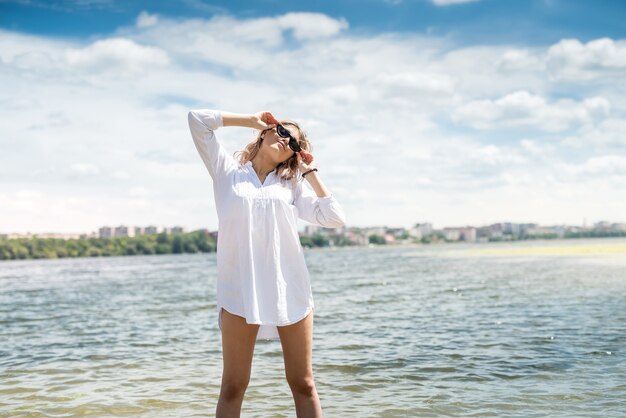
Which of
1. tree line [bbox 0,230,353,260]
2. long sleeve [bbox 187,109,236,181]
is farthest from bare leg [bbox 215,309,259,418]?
tree line [bbox 0,230,353,260]

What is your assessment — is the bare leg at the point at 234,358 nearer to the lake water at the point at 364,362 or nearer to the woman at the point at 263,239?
the woman at the point at 263,239

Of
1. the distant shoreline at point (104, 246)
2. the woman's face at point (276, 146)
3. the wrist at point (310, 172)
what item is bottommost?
the distant shoreline at point (104, 246)

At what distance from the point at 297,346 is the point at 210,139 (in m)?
1.62

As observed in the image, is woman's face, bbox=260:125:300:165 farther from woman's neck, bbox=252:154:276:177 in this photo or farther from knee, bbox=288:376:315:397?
knee, bbox=288:376:315:397

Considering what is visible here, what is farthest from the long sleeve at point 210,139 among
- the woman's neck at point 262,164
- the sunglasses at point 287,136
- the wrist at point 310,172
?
the wrist at point 310,172

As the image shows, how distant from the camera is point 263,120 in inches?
198

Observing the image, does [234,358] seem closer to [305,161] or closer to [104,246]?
[305,161]

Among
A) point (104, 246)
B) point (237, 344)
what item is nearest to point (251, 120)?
point (237, 344)

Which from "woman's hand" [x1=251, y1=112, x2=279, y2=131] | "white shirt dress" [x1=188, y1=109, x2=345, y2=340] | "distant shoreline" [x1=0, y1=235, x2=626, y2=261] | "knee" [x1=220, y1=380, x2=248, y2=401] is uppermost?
"woman's hand" [x1=251, y1=112, x2=279, y2=131]

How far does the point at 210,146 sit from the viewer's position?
4.96 m

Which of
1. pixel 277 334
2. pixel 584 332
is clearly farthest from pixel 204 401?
pixel 584 332

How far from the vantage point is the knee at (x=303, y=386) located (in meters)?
4.96

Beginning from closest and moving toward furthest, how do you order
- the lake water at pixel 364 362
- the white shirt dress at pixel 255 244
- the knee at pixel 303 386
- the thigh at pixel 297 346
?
the white shirt dress at pixel 255 244
the thigh at pixel 297 346
the knee at pixel 303 386
the lake water at pixel 364 362

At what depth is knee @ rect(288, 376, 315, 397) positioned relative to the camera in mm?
4961
